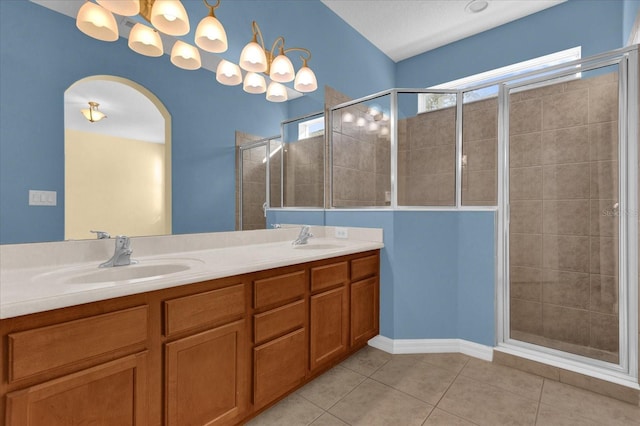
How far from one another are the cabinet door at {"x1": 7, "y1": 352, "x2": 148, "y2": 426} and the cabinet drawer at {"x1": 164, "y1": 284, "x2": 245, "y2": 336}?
0.15m

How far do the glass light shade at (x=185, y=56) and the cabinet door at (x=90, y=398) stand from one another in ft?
5.13

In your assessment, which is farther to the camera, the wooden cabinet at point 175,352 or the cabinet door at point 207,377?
the cabinet door at point 207,377

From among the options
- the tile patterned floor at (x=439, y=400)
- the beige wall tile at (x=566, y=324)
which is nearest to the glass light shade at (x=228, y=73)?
the tile patterned floor at (x=439, y=400)

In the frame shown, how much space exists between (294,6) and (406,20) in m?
1.22

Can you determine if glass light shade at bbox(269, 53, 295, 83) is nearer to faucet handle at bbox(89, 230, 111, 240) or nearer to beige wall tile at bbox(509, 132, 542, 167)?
faucet handle at bbox(89, 230, 111, 240)

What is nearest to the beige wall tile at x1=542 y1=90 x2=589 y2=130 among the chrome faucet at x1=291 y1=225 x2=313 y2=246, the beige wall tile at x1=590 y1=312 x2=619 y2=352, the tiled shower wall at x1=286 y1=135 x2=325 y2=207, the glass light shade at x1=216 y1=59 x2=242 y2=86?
the beige wall tile at x1=590 y1=312 x2=619 y2=352

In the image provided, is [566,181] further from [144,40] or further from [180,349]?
[144,40]

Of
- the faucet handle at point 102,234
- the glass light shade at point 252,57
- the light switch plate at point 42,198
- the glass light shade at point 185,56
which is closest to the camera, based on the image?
the light switch plate at point 42,198

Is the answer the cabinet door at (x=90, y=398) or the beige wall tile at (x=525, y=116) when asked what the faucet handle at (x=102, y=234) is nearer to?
the cabinet door at (x=90, y=398)

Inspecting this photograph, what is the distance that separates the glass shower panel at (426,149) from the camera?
2457 millimetres

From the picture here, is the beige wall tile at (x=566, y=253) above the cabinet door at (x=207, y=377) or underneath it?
above

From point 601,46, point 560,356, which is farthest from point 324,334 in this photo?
point 601,46

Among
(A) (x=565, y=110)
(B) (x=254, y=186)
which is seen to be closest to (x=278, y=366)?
(B) (x=254, y=186)

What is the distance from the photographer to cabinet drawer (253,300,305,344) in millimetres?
1451
